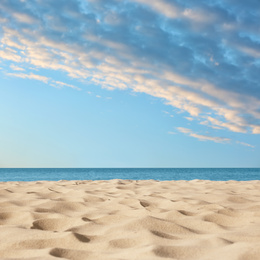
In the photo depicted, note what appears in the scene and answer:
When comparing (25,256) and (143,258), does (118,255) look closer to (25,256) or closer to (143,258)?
(143,258)

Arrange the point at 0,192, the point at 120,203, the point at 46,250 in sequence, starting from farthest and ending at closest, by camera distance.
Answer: the point at 0,192, the point at 120,203, the point at 46,250

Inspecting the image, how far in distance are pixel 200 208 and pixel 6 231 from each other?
5.30 feet

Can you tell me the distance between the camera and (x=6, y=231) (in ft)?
6.54

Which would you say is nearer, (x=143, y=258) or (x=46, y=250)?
(x=143, y=258)

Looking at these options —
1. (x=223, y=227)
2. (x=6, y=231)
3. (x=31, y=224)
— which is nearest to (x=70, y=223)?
(x=31, y=224)

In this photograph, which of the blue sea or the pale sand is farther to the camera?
the blue sea

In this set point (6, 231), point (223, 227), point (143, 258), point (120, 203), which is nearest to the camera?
point (143, 258)

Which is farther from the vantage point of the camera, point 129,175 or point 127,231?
point 129,175

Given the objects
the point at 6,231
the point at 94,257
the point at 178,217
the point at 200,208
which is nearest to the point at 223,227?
the point at 178,217

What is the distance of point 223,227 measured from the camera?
2.15 meters

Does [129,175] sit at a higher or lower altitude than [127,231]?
lower

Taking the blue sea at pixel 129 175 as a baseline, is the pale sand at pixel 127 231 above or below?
above

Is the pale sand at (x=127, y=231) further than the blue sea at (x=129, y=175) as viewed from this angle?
No

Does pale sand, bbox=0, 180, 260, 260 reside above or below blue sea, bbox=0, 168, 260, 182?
above
